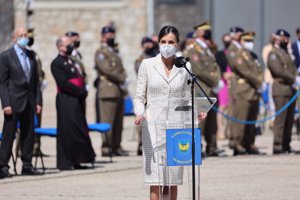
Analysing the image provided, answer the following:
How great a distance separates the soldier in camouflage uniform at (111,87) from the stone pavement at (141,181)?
100 centimetres

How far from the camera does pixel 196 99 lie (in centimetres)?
1224

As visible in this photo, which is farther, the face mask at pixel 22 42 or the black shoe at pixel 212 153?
the black shoe at pixel 212 153

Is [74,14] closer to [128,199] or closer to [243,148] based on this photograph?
[243,148]

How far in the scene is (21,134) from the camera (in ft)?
57.7

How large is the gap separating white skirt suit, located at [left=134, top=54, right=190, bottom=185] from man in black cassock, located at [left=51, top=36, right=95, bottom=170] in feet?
18.8

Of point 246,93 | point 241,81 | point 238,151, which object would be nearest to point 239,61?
point 241,81

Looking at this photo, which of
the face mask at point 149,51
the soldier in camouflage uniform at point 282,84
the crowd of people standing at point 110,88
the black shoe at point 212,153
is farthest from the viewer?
the face mask at point 149,51

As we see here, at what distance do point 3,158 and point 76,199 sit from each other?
8.65 feet

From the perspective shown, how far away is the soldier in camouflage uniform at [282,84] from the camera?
20359 millimetres

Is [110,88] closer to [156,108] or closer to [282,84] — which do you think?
[282,84]

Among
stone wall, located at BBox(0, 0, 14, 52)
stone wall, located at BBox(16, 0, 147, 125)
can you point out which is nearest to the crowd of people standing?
stone wall, located at BBox(16, 0, 147, 125)

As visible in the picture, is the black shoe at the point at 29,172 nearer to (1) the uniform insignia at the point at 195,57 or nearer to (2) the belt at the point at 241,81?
(1) the uniform insignia at the point at 195,57

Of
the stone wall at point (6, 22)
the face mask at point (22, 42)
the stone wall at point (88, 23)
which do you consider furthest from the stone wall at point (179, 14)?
the face mask at point (22, 42)

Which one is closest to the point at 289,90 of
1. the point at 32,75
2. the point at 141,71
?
the point at 32,75
